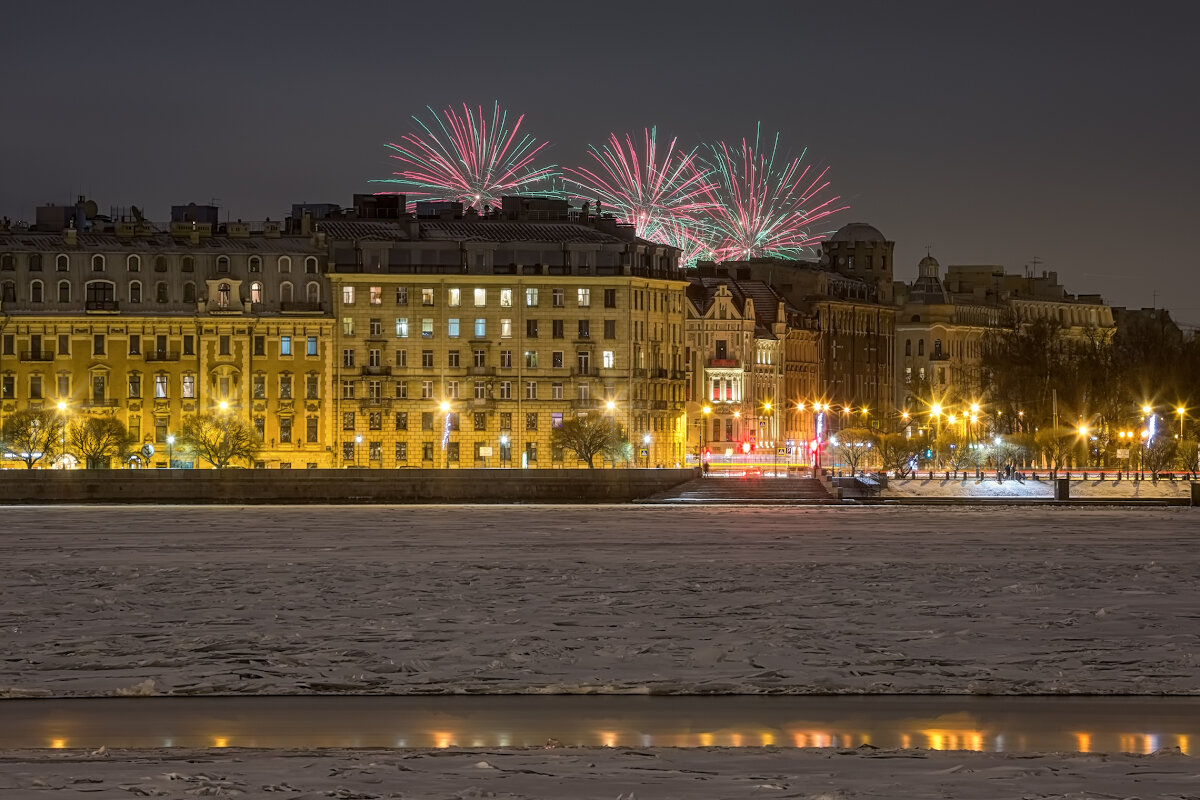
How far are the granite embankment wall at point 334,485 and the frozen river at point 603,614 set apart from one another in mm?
38861

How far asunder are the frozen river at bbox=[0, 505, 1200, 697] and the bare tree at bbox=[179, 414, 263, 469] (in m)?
58.1

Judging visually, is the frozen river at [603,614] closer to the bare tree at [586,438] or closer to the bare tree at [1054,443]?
the bare tree at [1054,443]

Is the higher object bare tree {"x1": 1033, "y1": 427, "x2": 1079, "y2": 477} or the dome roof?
the dome roof

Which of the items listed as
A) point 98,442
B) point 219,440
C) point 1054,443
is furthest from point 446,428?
point 1054,443

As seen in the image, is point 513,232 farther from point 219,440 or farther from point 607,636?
point 607,636

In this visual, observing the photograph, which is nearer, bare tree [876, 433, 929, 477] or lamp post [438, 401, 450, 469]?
bare tree [876, 433, 929, 477]

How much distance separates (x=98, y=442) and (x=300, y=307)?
16.1m

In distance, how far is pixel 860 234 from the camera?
7549 inches

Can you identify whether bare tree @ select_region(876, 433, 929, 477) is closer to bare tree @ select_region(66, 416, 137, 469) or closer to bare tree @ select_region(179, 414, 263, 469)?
bare tree @ select_region(179, 414, 263, 469)

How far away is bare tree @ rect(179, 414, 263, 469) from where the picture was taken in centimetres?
11075

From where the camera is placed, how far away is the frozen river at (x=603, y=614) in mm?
24453

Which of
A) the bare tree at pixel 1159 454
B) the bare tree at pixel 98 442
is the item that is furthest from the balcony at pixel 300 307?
the bare tree at pixel 1159 454

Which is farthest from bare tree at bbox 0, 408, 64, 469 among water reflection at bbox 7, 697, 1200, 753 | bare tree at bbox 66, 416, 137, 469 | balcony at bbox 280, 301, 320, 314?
water reflection at bbox 7, 697, 1200, 753

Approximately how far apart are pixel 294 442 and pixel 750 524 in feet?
208
